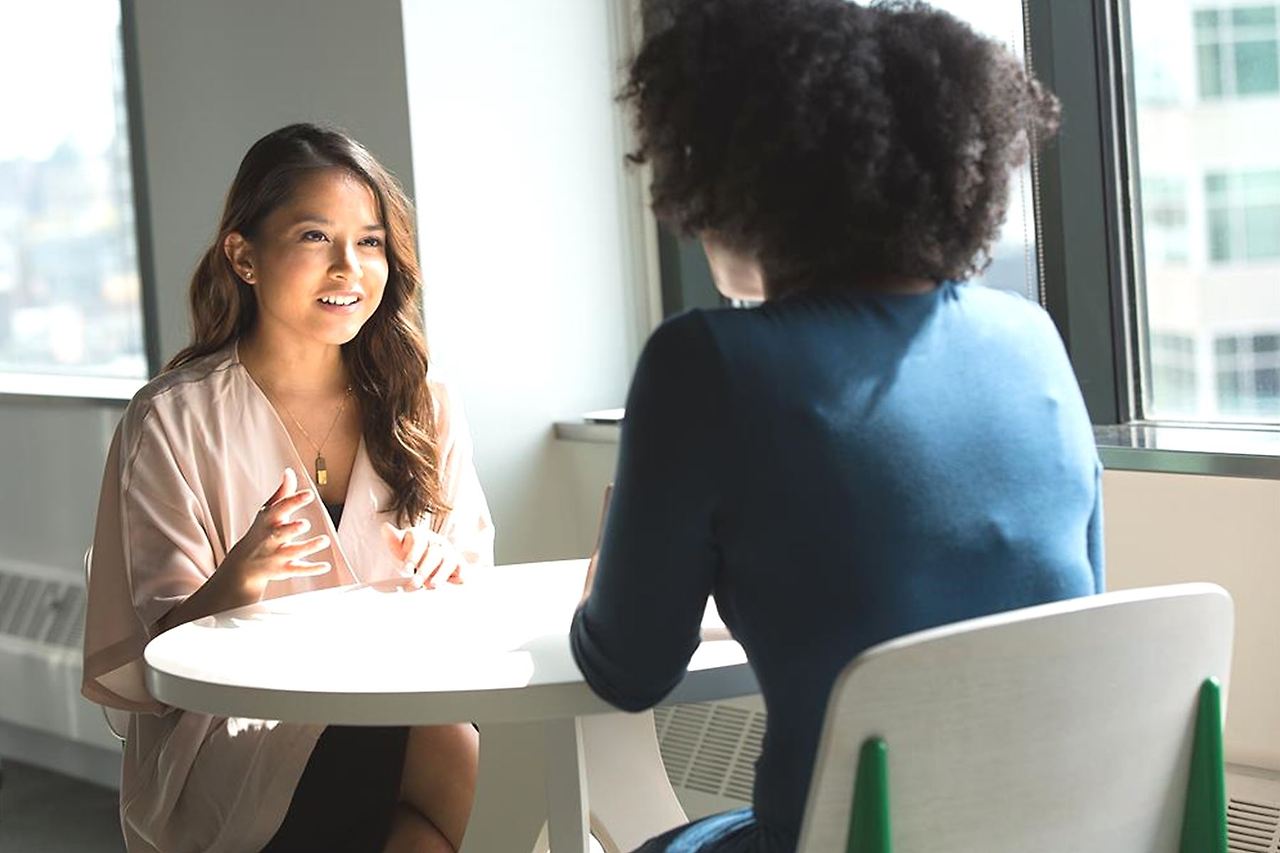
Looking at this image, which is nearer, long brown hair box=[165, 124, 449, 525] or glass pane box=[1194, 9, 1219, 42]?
long brown hair box=[165, 124, 449, 525]

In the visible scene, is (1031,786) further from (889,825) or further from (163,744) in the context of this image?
(163,744)

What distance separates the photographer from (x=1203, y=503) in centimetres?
226

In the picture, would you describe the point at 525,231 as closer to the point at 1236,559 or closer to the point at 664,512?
the point at 1236,559

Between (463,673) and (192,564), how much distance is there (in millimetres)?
717

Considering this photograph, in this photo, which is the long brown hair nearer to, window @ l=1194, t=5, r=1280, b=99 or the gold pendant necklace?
the gold pendant necklace

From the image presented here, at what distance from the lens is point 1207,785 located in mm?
1363

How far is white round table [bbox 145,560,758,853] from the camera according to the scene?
1505 mm

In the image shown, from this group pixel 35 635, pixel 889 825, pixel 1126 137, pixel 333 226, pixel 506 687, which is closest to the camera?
pixel 889 825

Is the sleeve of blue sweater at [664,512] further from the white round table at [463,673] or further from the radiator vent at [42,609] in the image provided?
the radiator vent at [42,609]

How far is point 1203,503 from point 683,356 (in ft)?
4.02

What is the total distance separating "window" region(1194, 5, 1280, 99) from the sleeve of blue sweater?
1485 millimetres

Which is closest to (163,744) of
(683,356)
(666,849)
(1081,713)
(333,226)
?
(333,226)

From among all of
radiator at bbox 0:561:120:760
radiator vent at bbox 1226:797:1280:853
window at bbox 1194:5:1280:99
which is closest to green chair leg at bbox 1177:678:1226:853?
radiator vent at bbox 1226:797:1280:853

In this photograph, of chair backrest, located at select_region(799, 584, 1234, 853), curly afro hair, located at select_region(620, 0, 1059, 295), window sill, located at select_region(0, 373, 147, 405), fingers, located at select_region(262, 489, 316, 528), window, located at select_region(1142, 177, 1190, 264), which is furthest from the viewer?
window sill, located at select_region(0, 373, 147, 405)
